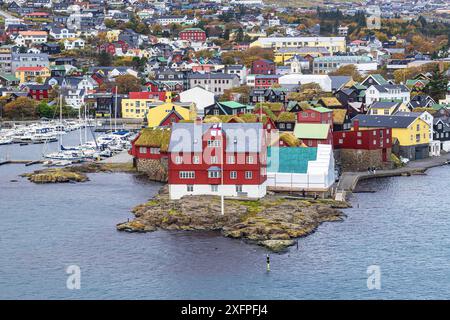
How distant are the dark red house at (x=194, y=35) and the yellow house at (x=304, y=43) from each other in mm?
7046

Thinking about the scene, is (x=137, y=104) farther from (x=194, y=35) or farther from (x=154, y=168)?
(x=194, y=35)

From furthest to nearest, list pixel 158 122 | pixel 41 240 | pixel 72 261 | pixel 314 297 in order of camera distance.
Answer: pixel 158 122, pixel 41 240, pixel 72 261, pixel 314 297

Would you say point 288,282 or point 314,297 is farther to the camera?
point 288,282

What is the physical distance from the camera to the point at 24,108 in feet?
133

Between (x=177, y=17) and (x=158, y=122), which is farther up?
(x=177, y=17)

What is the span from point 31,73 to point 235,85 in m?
12.5

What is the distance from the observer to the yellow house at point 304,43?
55.9 meters

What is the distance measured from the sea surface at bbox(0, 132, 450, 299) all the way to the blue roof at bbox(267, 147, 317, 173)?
1.43m

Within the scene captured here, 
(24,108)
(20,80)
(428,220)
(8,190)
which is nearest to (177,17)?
(20,80)

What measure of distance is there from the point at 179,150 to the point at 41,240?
398 centimetres

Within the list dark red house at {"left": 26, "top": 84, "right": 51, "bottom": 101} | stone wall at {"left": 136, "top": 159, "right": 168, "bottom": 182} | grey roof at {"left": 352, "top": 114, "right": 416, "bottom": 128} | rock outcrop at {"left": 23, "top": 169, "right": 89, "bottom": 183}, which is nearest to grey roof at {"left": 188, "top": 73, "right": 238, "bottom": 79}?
dark red house at {"left": 26, "top": 84, "right": 51, "bottom": 101}

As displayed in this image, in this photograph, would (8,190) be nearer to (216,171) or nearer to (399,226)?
(216,171)

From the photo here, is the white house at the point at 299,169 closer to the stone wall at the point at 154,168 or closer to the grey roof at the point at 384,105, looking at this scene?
the stone wall at the point at 154,168

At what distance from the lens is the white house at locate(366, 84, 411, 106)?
3547 cm
